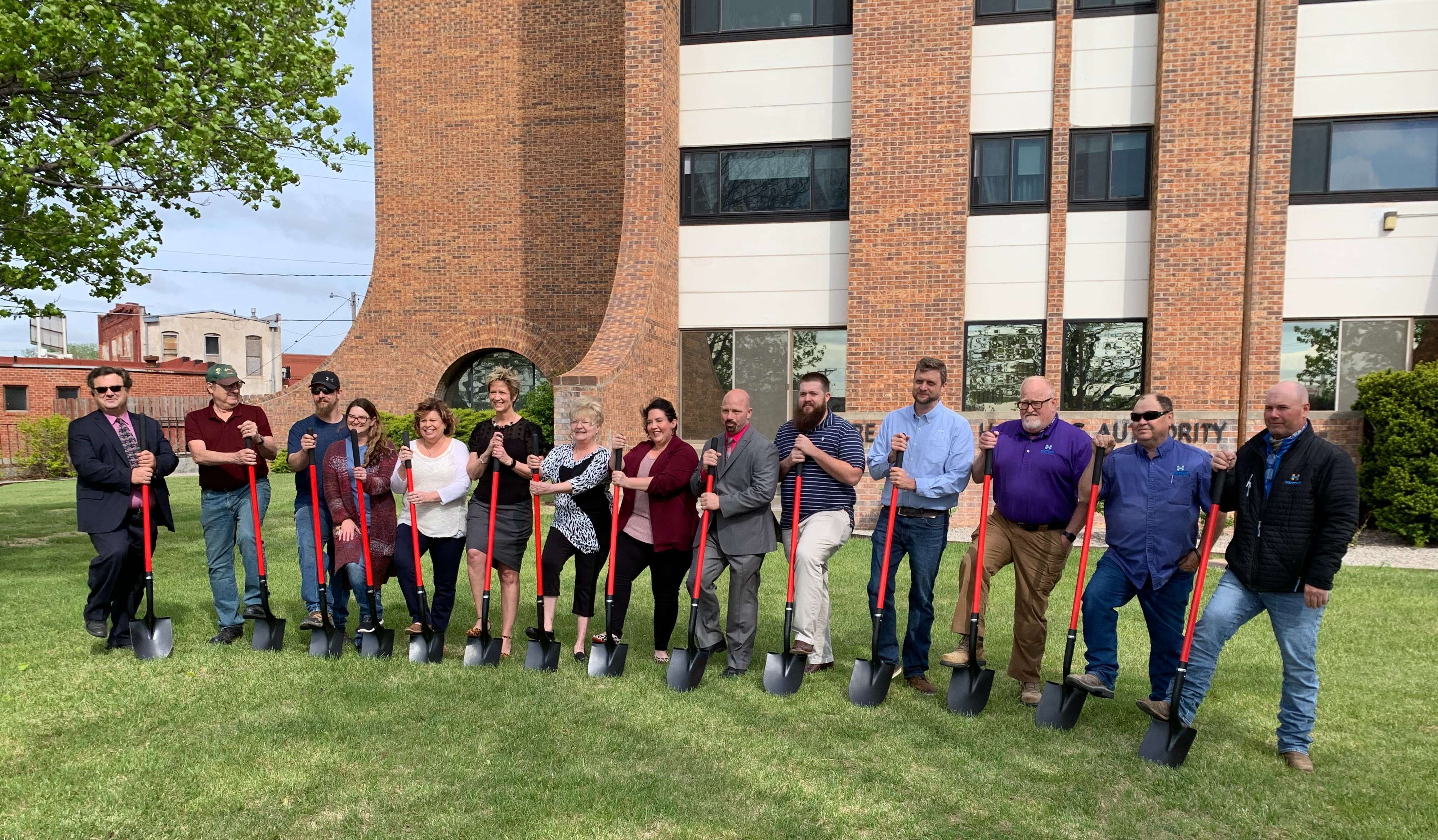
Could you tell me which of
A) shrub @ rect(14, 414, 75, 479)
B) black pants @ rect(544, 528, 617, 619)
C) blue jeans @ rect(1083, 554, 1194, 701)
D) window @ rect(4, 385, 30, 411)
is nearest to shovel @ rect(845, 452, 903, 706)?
blue jeans @ rect(1083, 554, 1194, 701)

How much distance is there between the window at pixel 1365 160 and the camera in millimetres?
12164

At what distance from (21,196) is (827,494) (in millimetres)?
8772

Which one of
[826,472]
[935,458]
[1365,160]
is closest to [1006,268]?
[1365,160]

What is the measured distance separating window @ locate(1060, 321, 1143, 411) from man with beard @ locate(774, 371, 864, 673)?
827cm

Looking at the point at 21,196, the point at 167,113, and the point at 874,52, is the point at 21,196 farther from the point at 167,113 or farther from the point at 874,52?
the point at 874,52

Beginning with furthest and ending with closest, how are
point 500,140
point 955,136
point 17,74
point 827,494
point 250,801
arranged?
point 500,140 < point 955,136 < point 17,74 < point 827,494 < point 250,801

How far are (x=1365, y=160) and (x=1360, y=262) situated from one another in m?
1.46

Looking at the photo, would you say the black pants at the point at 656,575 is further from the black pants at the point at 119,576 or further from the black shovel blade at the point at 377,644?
the black pants at the point at 119,576

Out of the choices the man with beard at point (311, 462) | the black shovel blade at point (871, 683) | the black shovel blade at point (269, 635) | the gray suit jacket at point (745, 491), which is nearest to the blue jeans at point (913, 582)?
the black shovel blade at point (871, 683)

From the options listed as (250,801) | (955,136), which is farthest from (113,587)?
(955,136)

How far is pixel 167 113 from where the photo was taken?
8.80 metres

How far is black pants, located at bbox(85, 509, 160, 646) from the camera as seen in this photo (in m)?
6.18

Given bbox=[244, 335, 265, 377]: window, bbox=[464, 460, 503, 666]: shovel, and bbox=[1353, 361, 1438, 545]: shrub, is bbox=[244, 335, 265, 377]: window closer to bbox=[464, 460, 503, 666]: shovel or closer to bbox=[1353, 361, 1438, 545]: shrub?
bbox=[464, 460, 503, 666]: shovel

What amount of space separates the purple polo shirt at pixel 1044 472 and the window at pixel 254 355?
5925cm
